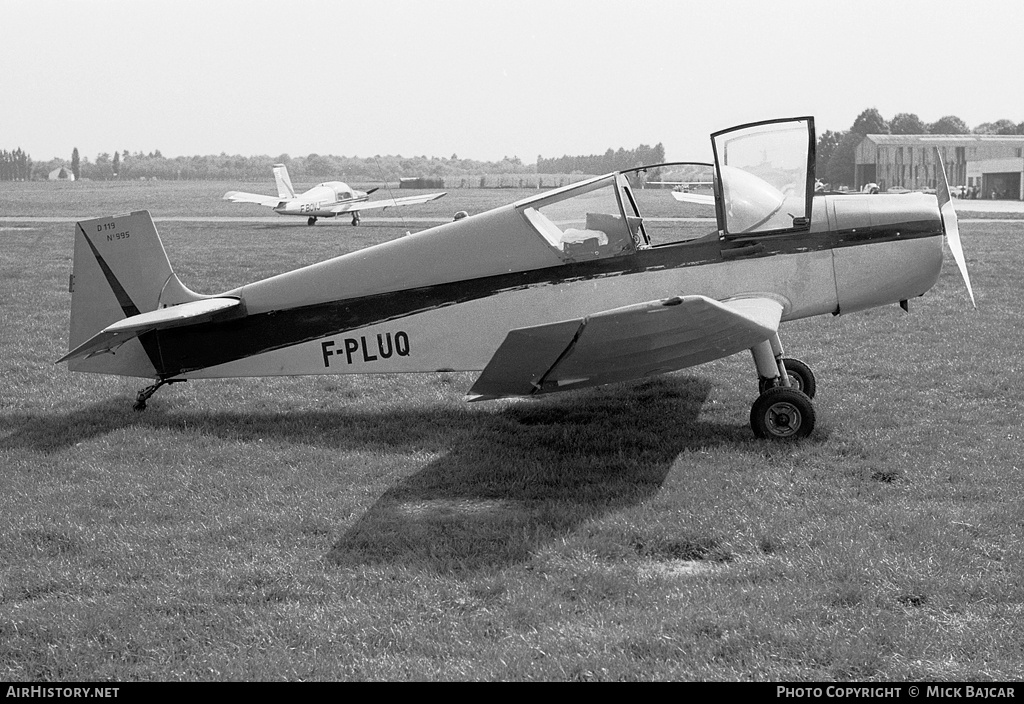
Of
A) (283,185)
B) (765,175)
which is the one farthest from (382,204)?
(765,175)

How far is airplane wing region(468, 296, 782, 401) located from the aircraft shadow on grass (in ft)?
2.09

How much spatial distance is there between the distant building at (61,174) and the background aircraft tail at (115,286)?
94.5 m

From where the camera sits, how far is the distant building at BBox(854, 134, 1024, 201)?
6103 cm

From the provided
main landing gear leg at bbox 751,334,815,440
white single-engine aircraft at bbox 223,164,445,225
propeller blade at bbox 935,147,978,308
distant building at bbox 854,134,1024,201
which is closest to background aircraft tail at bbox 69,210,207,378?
main landing gear leg at bbox 751,334,815,440

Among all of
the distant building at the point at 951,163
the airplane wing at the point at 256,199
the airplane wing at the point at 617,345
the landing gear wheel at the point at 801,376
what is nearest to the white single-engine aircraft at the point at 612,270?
the landing gear wheel at the point at 801,376

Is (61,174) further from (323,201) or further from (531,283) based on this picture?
(531,283)

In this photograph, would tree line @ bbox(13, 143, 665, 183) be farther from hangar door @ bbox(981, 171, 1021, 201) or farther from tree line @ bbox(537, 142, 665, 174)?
hangar door @ bbox(981, 171, 1021, 201)

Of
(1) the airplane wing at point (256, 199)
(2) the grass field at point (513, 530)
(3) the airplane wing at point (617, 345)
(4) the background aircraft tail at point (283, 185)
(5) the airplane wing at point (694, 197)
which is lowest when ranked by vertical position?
(2) the grass field at point (513, 530)

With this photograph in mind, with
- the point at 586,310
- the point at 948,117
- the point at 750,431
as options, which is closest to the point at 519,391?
the point at 586,310

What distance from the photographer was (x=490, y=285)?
23.3ft

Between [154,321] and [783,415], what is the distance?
4.74 m

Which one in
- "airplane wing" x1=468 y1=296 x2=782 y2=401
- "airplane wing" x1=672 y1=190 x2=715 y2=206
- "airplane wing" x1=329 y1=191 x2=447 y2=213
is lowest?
"airplane wing" x1=468 y1=296 x2=782 y2=401

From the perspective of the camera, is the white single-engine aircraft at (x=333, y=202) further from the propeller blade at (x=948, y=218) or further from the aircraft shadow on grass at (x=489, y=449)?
the propeller blade at (x=948, y=218)

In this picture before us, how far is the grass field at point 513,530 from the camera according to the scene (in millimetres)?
3846
